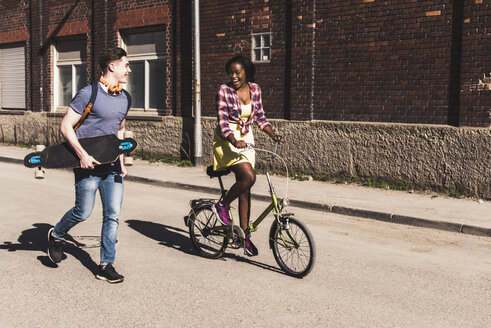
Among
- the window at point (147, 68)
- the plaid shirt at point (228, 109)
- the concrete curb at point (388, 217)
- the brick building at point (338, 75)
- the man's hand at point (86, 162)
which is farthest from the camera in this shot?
the window at point (147, 68)

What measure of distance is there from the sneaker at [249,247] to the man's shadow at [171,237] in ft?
0.33

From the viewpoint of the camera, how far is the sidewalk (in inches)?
316

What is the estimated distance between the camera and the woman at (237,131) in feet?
18.9

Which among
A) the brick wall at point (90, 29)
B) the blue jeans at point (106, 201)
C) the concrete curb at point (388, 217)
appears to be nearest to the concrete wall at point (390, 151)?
the brick wall at point (90, 29)

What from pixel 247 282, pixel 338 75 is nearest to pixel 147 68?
pixel 338 75

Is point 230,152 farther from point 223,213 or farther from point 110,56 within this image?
point 110,56

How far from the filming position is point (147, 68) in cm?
1666

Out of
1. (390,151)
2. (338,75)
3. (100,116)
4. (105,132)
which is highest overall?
(338,75)

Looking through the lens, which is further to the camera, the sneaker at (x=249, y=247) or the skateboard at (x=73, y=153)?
the sneaker at (x=249, y=247)

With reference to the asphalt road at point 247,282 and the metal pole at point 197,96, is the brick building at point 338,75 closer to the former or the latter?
the metal pole at point 197,96

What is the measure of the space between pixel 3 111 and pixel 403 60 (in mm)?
16203

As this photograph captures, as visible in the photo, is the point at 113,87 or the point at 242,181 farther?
the point at 242,181

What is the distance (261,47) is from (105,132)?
8558 mm

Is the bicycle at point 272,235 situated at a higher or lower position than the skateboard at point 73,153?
lower
